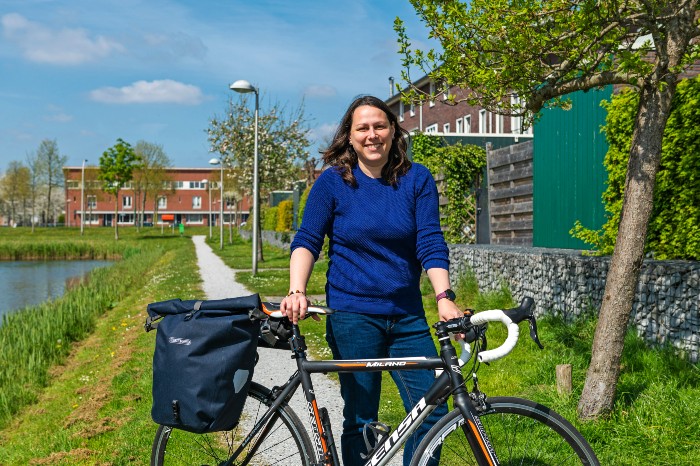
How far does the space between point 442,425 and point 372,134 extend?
1321 millimetres

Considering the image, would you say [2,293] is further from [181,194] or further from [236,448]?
[181,194]

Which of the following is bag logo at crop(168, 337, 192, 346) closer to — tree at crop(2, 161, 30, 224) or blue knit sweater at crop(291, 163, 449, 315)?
blue knit sweater at crop(291, 163, 449, 315)

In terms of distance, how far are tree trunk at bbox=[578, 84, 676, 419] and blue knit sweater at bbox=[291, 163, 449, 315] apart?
2407mm

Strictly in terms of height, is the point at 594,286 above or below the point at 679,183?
below

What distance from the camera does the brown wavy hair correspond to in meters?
3.51

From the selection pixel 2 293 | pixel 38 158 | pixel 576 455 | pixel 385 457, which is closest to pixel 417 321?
pixel 385 457

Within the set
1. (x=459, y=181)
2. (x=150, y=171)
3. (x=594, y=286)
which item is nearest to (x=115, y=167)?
(x=150, y=171)

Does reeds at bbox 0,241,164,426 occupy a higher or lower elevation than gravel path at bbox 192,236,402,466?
lower

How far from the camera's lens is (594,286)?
313 inches

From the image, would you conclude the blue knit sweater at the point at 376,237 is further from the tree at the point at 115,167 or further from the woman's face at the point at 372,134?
→ the tree at the point at 115,167

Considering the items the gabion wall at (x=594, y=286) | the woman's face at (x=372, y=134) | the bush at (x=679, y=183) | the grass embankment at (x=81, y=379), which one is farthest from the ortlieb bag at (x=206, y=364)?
the bush at (x=679, y=183)

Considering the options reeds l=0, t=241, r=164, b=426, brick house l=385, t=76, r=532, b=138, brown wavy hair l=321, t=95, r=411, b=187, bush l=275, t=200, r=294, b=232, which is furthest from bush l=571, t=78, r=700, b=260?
bush l=275, t=200, r=294, b=232

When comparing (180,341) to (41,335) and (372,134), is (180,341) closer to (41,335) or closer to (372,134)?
(372,134)

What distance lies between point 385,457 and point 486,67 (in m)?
3.43
